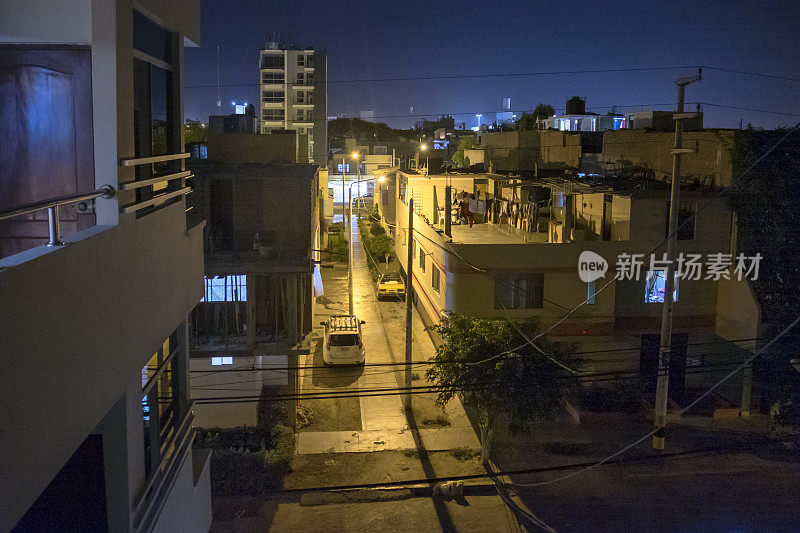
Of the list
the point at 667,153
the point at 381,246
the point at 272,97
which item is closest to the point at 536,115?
the point at 381,246

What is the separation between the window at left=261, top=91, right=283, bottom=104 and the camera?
2206 inches

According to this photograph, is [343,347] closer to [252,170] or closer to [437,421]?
[437,421]

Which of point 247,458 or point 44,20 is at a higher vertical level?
point 44,20

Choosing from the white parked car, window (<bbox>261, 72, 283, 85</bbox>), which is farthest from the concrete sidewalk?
window (<bbox>261, 72, 283, 85</bbox>)

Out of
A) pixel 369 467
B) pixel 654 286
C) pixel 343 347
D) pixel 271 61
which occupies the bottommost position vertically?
pixel 369 467

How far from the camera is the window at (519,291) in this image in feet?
60.1

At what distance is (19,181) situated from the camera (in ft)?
15.0

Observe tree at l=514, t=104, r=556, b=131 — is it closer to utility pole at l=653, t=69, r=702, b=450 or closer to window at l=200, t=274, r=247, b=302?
utility pole at l=653, t=69, r=702, b=450

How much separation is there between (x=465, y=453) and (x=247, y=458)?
4.74 meters

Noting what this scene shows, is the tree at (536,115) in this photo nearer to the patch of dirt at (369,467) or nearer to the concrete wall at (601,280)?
the concrete wall at (601,280)

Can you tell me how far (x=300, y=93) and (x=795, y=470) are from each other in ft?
152

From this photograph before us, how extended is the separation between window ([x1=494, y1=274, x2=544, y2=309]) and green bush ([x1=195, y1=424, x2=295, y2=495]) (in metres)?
6.46

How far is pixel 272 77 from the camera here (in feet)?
184

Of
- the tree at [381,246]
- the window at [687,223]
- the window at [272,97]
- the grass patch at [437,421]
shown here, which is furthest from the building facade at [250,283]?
the window at [272,97]
